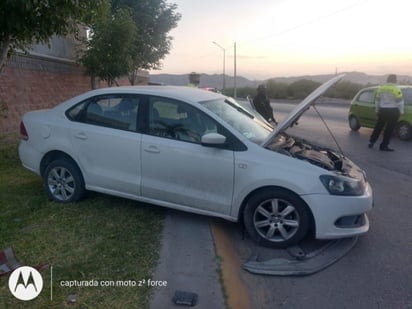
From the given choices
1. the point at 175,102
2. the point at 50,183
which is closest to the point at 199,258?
the point at 175,102

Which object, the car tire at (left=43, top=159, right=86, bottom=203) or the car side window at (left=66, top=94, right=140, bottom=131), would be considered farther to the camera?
the car tire at (left=43, top=159, right=86, bottom=203)

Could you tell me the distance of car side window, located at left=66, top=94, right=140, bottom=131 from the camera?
4.88 m

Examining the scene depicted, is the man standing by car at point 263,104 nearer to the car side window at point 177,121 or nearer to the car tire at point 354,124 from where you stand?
the car tire at point 354,124

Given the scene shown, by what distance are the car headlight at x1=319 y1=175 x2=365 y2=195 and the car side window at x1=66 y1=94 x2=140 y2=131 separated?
222cm

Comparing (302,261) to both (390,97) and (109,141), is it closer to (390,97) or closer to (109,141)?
(109,141)

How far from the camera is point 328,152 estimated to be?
493 centimetres

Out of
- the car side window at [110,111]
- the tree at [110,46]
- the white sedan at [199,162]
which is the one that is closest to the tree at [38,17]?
the white sedan at [199,162]

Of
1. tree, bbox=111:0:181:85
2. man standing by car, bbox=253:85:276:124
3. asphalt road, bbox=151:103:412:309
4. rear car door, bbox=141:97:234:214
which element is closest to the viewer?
asphalt road, bbox=151:103:412:309

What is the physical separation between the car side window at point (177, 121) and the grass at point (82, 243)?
1.05 m

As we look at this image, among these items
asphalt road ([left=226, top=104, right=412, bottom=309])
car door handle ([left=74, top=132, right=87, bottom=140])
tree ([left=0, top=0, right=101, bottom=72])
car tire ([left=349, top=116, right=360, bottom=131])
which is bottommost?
asphalt road ([left=226, top=104, right=412, bottom=309])

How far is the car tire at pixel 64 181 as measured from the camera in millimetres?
5164

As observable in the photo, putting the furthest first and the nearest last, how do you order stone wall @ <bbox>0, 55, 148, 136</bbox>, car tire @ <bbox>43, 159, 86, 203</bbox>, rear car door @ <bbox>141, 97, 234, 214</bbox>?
stone wall @ <bbox>0, 55, 148, 136</bbox> < car tire @ <bbox>43, 159, 86, 203</bbox> < rear car door @ <bbox>141, 97, 234, 214</bbox>

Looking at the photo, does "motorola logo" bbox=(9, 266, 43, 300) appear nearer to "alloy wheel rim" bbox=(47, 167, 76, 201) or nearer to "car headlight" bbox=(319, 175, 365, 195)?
"alloy wheel rim" bbox=(47, 167, 76, 201)

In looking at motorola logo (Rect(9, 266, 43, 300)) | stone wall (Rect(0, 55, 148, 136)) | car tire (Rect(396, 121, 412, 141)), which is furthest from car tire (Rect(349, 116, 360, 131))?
motorola logo (Rect(9, 266, 43, 300))
